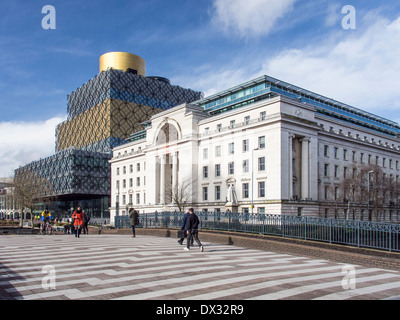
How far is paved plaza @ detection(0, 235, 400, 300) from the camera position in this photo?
848 cm

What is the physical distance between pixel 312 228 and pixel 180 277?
1068cm

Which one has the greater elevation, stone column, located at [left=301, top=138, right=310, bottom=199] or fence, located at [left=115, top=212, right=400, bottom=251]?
stone column, located at [left=301, top=138, right=310, bottom=199]

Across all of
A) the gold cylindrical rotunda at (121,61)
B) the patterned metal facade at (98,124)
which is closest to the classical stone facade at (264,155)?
the patterned metal facade at (98,124)

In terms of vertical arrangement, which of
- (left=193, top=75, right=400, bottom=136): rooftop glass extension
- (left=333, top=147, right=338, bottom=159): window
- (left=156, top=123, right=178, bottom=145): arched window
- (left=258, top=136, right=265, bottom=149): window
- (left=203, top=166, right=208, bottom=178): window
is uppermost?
(left=193, top=75, right=400, bottom=136): rooftop glass extension

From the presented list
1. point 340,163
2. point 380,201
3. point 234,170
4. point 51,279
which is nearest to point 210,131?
point 234,170

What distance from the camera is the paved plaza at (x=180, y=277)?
848 centimetres

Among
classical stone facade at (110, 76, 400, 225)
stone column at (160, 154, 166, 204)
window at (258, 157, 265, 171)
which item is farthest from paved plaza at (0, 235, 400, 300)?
stone column at (160, 154, 166, 204)

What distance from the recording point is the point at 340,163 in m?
64.2

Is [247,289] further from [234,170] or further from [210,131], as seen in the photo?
[210,131]

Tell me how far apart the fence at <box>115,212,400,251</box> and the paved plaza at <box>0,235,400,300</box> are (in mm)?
2433

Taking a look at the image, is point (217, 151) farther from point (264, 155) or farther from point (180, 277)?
point (180, 277)

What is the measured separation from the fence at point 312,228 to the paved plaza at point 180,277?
7.98 ft

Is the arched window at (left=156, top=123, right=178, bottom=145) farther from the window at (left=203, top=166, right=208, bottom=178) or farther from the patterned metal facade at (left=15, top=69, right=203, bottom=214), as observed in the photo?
the patterned metal facade at (left=15, top=69, right=203, bottom=214)

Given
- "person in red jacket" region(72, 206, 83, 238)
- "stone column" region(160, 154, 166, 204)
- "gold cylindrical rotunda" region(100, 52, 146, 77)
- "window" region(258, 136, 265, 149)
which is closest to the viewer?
"person in red jacket" region(72, 206, 83, 238)
